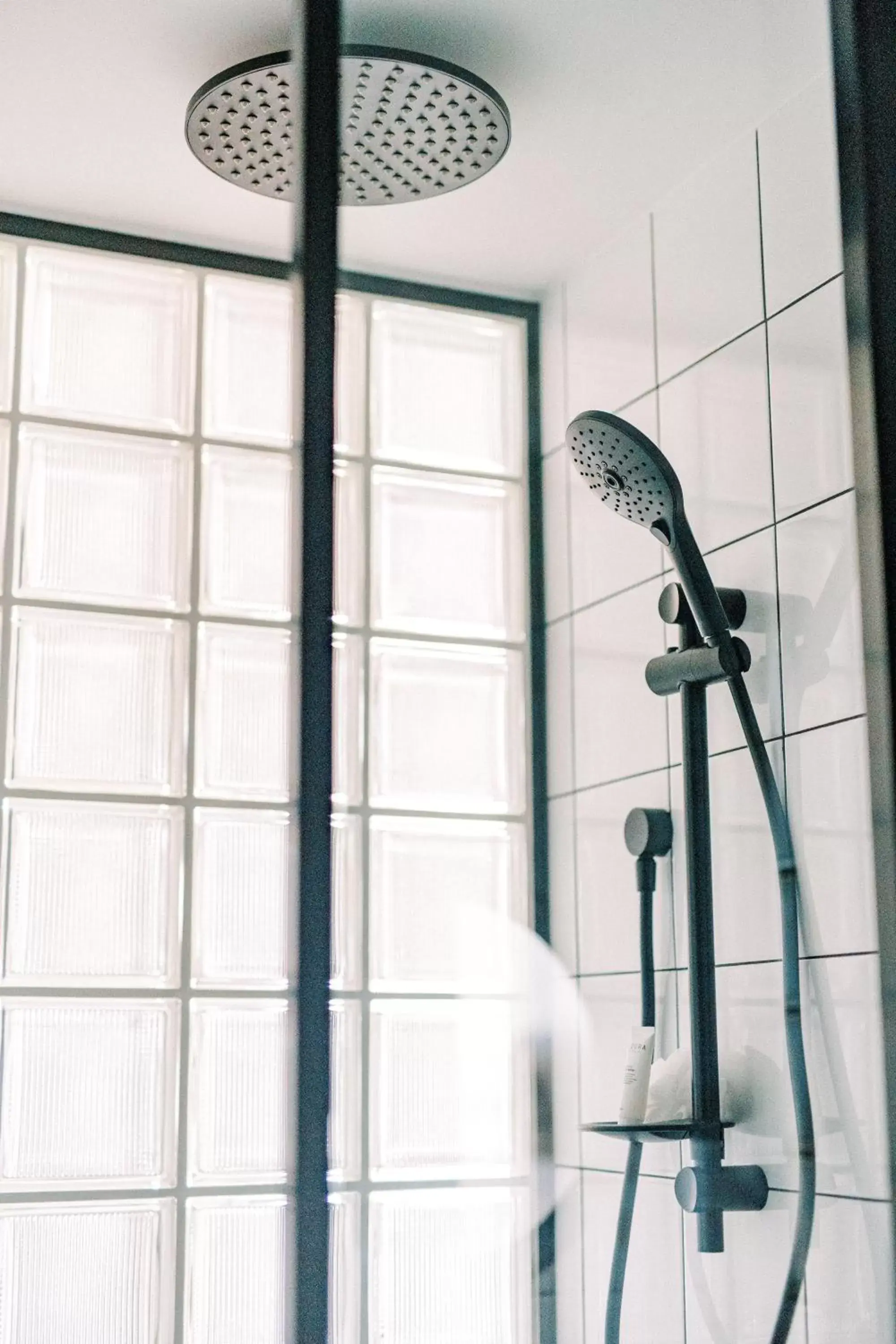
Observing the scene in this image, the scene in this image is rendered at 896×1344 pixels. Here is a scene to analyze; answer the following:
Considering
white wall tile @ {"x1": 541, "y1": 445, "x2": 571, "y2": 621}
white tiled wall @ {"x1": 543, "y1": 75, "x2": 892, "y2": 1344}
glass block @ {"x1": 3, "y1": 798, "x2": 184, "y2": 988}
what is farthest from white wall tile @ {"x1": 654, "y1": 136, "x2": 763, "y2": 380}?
glass block @ {"x1": 3, "y1": 798, "x2": 184, "y2": 988}

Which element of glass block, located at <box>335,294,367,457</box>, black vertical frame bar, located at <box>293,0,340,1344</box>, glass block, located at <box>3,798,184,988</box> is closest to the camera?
black vertical frame bar, located at <box>293,0,340,1344</box>

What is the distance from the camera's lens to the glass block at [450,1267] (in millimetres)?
815

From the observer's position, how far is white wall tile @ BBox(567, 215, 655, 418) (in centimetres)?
98

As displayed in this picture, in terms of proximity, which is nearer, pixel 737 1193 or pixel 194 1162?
pixel 737 1193

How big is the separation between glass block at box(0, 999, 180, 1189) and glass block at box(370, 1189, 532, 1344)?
0.28 metres

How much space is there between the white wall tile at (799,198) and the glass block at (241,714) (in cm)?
46

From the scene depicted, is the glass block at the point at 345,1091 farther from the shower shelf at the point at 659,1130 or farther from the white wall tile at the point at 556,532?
the white wall tile at the point at 556,532

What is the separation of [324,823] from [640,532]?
0.31 m

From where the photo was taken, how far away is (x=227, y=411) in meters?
1.18

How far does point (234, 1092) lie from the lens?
1.06 meters

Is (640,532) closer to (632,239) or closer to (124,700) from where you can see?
(632,239)

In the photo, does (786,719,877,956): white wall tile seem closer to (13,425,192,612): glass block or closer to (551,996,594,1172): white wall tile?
(551,996,594,1172): white wall tile

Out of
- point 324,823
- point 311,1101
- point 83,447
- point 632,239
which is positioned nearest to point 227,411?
point 83,447

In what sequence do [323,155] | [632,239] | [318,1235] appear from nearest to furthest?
[318,1235] < [323,155] < [632,239]
